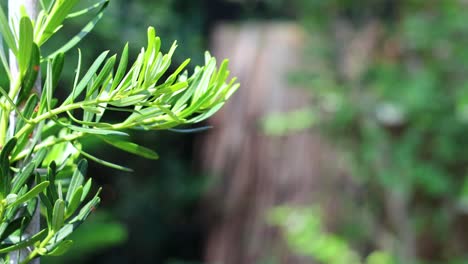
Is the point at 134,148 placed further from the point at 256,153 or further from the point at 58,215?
the point at 256,153

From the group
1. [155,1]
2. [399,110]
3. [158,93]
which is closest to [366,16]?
[399,110]

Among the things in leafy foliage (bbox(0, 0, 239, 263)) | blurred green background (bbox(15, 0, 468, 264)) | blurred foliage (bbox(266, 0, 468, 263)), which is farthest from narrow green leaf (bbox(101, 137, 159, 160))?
blurred foliage (bbox(266, 0, 468, 263))

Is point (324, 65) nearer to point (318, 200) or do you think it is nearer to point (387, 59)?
point (387, 59)

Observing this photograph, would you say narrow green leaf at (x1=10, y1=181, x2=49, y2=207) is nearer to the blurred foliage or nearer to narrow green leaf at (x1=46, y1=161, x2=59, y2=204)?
narrow green leaf at (x1=46, y1=161, x2=59, y2=204)

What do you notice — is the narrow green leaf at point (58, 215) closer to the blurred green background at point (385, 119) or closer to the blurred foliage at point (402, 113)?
the blurred green background at point (385, 119)

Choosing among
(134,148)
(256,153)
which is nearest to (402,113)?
(256,153)
